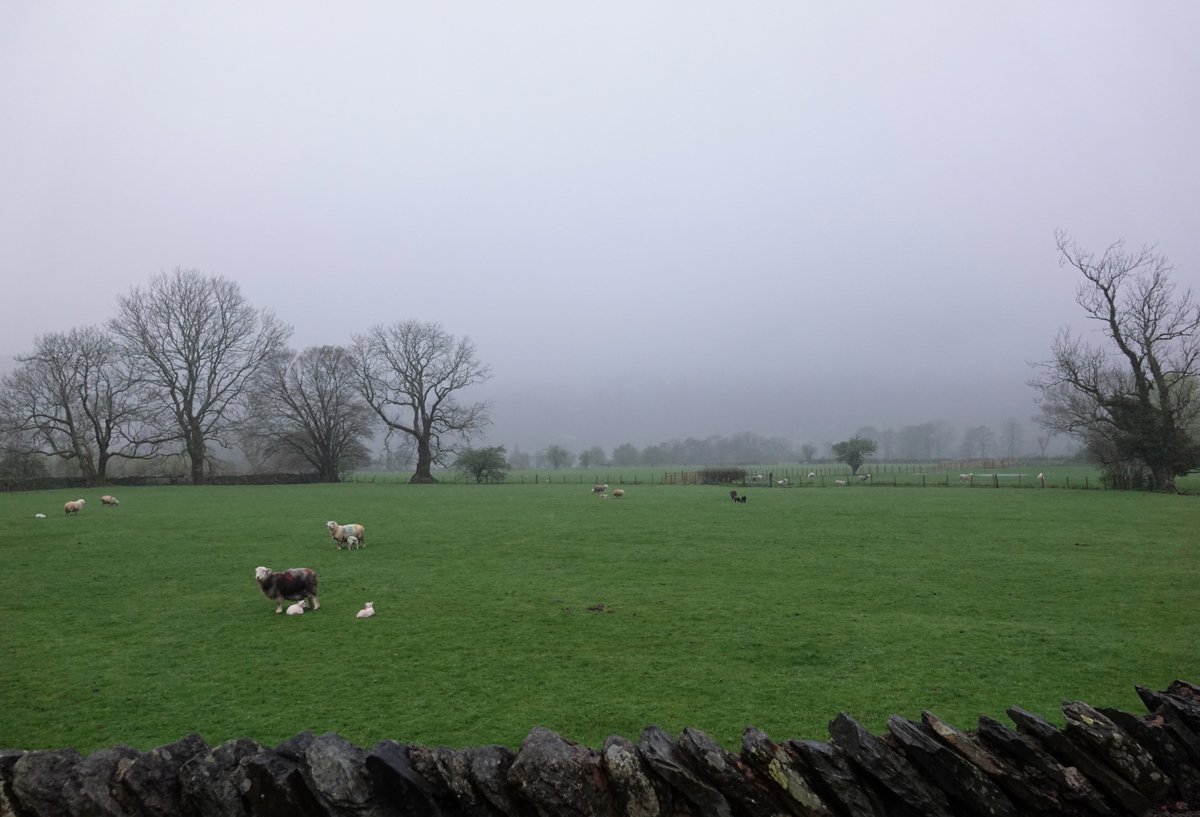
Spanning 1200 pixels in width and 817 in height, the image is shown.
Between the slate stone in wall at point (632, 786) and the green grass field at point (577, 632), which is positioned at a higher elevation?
the slate stone in wall at point (632, 786)

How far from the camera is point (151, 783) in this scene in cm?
334

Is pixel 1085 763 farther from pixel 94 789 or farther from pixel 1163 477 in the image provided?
pixel 1163 477

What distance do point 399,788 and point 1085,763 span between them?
337 cm

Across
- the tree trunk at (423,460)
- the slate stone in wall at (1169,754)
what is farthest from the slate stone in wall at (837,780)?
the tree trunk at (423,460)

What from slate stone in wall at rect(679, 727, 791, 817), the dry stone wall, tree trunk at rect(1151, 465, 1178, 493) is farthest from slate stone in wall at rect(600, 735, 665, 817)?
tree trunk at rect(1151, 465, 1178, 493)

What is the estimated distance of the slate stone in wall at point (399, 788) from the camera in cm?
320

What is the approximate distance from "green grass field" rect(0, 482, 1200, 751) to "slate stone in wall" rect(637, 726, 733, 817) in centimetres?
288

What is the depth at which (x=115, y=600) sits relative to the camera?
1184 centimetres

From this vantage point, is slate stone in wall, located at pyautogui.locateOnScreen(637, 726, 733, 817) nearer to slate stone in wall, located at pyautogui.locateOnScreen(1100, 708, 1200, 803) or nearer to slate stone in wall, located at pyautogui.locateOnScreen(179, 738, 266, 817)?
slate stone in wall, located at pyautogui.locateOnScreen(179, 738, 266, 817)

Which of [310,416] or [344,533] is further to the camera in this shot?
[310,416]

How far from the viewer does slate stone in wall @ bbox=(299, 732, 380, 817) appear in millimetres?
3160

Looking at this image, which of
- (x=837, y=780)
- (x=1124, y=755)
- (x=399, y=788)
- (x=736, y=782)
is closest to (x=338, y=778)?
(x=399, y=788)

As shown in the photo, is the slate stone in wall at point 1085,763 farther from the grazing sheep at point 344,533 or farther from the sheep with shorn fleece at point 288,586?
the grazing sheep at point 344,533

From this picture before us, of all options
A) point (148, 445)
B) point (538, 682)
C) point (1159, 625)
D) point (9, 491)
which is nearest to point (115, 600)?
point (538, 682)
